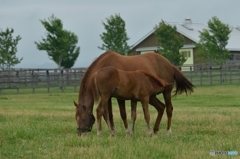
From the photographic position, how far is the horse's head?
395 inches

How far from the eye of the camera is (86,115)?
10.1 meters

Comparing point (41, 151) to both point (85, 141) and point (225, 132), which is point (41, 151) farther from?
point (225, 132)

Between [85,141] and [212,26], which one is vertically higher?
[212,26]

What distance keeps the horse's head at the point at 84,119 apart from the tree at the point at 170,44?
32629 millimetres

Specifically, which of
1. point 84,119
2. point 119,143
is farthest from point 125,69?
point 119,143

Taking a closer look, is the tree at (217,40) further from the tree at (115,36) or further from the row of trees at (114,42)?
the tree at (115,36)

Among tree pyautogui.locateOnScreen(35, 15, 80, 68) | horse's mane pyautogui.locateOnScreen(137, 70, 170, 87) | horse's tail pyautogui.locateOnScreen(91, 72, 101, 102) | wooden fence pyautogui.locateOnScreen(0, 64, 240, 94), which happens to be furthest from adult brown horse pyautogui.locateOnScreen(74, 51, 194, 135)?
tree pyautogui.locateOnScreen(35, 15, 80, 68)

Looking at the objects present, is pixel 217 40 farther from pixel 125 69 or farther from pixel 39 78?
pixel 125 69

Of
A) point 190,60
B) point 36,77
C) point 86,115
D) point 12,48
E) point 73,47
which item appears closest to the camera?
point 86,115

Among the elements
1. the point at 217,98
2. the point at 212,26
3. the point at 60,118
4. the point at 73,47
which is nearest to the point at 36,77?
the point at 73,47

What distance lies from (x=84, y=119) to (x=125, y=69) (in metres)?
1.48

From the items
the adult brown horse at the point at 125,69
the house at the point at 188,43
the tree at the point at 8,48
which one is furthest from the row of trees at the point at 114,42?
the adult brown horse at the point at 125,69

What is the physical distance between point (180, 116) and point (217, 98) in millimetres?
11555

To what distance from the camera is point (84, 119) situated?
10.1 metres
